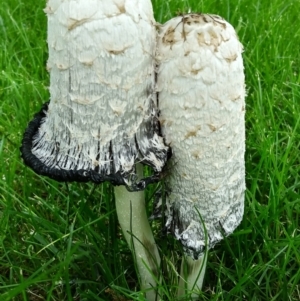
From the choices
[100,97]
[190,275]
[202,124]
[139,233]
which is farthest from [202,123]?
[190,275]

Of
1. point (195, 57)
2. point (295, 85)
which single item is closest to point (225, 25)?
point (195, 57)

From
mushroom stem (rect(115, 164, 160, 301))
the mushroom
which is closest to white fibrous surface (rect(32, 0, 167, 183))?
the mushroom

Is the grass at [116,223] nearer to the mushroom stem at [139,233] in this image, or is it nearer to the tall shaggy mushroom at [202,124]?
the mushroom stem at [139,233]

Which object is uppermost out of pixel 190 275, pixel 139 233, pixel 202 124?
pixel 202 124

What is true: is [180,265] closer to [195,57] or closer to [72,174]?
[72,174]

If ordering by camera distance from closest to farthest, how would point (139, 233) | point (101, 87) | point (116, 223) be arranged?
point (101, 87) < point (139, 233) < point (116, 223)

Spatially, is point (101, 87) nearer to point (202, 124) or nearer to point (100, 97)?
point (100, 97)
